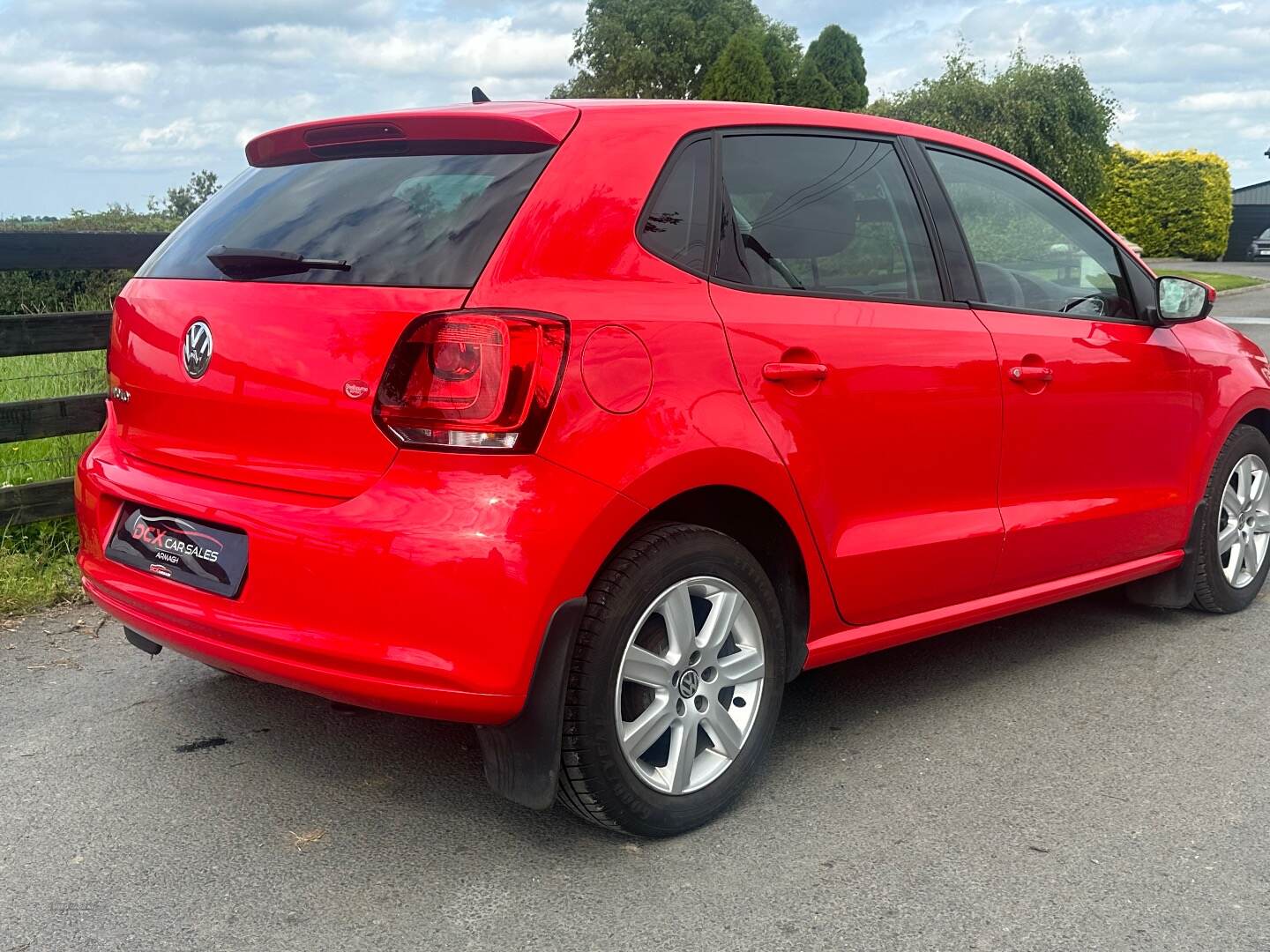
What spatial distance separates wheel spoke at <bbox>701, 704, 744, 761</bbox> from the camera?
3271mm

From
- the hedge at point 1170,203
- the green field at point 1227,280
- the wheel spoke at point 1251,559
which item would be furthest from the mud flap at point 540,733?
the hedge at point 1170,203

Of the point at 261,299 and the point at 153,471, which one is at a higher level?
the point at 261,299

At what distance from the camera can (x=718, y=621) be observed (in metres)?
3.24

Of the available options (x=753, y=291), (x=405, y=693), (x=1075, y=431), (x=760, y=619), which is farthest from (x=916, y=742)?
(x=405, y=693)

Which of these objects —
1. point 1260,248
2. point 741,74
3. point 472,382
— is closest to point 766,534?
point 472,382

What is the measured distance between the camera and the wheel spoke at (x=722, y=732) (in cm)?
327

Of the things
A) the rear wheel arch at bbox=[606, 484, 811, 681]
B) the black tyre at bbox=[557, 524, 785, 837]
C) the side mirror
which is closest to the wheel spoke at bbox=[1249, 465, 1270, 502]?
the side mirror

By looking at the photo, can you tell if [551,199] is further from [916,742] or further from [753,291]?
[916,742]

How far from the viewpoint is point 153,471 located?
3283 mm

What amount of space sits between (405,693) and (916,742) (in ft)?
5.49

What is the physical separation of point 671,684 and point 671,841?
0.39 m

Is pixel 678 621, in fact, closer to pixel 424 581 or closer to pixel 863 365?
pixel 424 581

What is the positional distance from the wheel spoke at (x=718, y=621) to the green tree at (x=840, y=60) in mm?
47938

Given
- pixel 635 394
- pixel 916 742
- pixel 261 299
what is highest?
pixel 261 299
